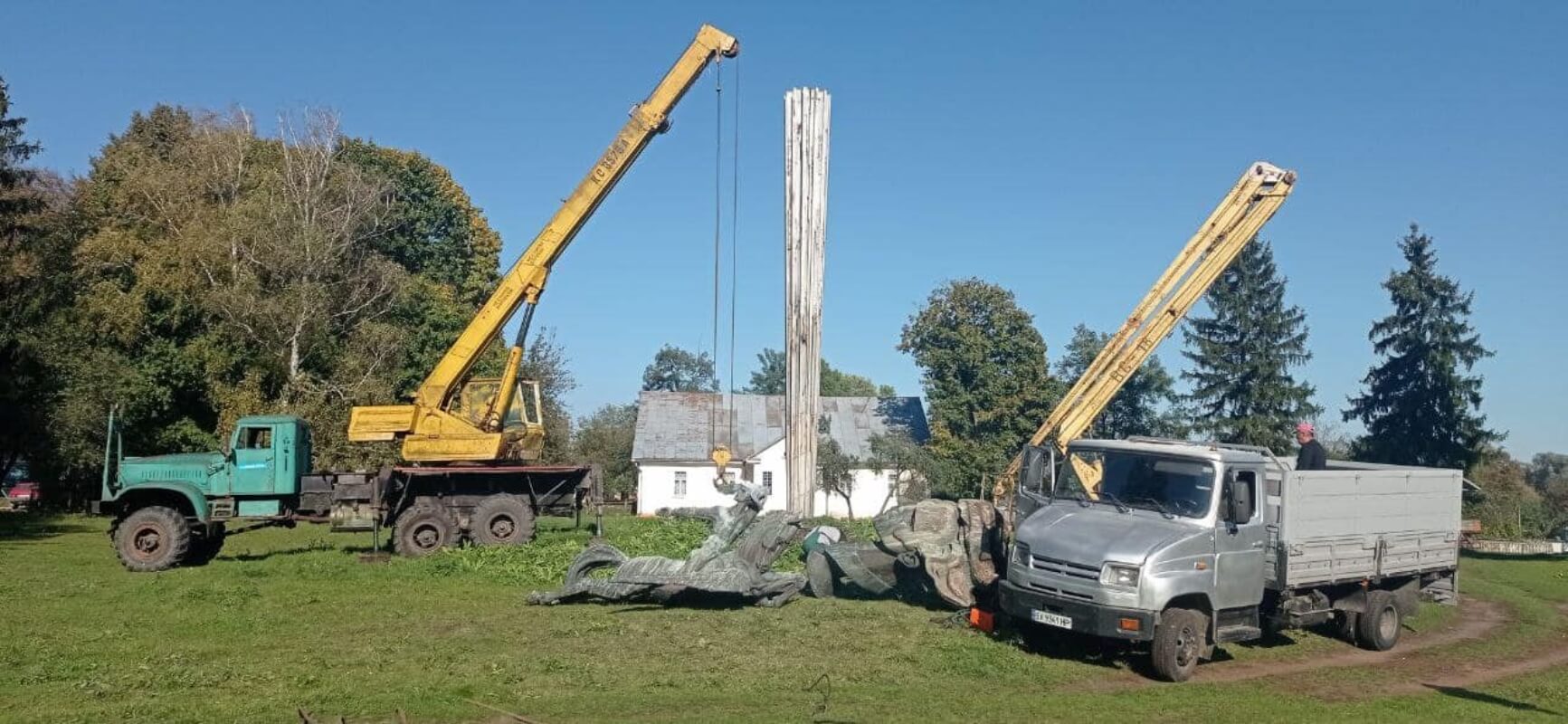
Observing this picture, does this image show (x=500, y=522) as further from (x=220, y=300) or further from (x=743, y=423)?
(x=743, y=423)

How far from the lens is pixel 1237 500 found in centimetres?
1052

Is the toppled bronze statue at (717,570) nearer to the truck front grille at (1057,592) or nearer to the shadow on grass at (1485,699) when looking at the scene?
the truck front grille at (1057,592)

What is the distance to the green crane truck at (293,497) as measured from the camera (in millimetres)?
17891

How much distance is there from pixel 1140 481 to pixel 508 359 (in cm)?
1366

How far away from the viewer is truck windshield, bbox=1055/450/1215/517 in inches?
423

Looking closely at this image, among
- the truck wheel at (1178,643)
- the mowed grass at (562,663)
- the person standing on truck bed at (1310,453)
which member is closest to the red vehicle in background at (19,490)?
the mowed grass at (562,663)

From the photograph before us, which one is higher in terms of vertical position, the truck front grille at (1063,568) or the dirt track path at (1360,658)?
the truck front grille at (1063,568)

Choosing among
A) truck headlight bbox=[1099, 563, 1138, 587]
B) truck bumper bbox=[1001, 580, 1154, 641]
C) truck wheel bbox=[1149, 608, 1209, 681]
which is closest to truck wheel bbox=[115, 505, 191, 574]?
truck bumper bbox=[1001, 580, 1154, 641]

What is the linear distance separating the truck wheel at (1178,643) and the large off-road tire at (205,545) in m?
15.7

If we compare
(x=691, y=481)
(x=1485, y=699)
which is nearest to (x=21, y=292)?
(x=691, y=481)

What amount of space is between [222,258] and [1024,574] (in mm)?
33160

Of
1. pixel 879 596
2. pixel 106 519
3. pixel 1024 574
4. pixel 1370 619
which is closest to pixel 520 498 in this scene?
pixel 879 596

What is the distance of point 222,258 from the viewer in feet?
117

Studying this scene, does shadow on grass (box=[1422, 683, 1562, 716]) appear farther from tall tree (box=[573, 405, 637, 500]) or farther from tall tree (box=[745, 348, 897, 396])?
tall tree (box=[745, 348, 897, 396])
